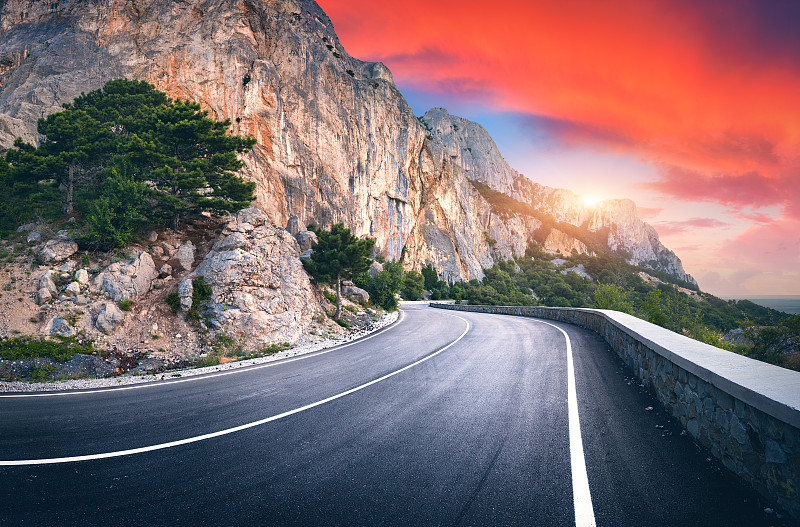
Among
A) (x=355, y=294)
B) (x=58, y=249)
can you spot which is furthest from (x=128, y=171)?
(x=355, y=294)

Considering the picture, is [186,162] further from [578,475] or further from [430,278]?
[430,278]

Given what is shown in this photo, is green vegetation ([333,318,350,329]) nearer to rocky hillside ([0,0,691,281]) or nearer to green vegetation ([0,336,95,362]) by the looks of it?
green vegetation ([0,336,95,362])

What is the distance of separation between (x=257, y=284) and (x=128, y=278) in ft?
15.5

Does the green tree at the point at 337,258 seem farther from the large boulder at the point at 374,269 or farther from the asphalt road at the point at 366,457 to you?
the large boulder at the point at 374,269

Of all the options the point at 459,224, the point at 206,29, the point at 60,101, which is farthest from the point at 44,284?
the point at 459,224

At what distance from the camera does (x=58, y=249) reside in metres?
13.0

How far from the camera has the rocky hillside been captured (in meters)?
38.9

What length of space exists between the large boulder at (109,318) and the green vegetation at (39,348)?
2.77ft

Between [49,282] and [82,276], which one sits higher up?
[82,276]

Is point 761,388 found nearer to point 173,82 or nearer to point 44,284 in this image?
point 44,284

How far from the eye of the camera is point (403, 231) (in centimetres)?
7350

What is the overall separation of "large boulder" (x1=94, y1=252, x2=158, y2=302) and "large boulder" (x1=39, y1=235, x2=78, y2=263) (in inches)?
74.9

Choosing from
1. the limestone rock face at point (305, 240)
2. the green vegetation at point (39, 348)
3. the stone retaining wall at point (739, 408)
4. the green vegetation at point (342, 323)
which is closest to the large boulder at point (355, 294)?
the limestone rock face at point (305, 240)

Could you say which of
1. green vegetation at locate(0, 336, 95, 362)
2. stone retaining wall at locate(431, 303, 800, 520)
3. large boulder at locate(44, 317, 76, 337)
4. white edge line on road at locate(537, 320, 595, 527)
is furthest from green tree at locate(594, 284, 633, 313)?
large boulder at locate(44, 317, 76, 337)
